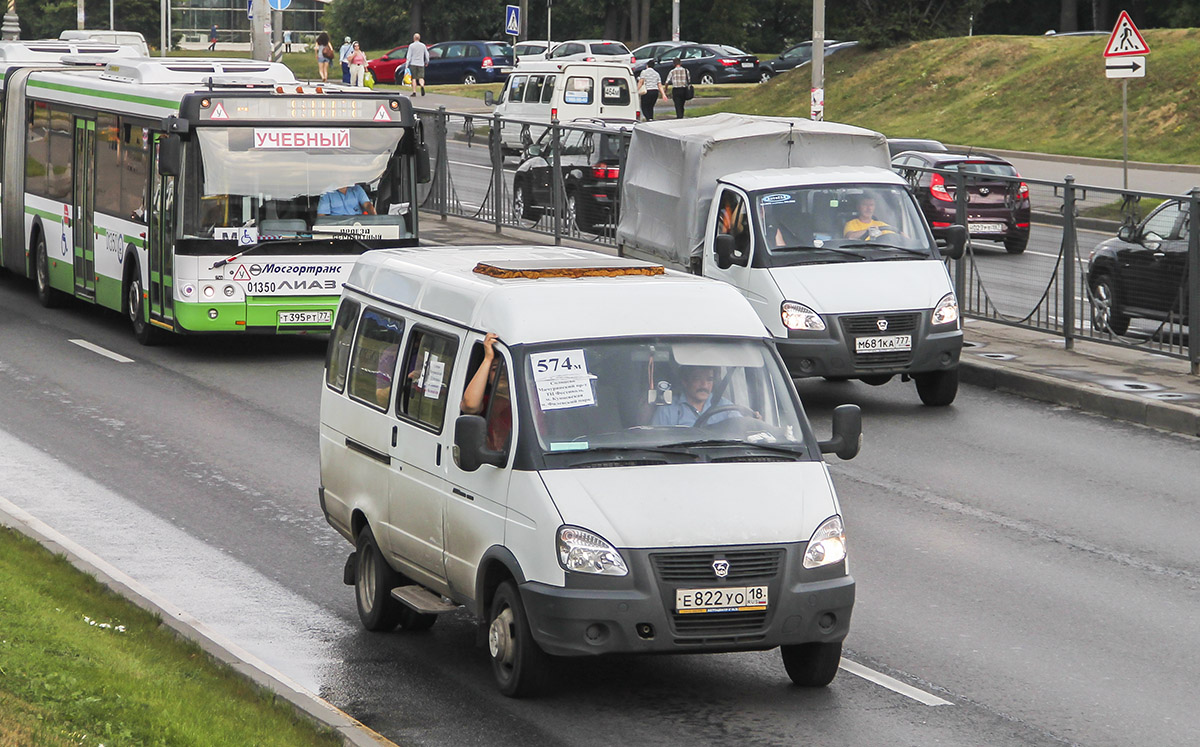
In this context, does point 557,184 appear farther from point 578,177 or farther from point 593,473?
point 593,473

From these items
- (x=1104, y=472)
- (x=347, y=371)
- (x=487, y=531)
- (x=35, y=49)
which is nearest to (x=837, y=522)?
(x=487, y=531)

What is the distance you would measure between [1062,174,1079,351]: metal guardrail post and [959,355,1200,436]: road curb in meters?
1.16

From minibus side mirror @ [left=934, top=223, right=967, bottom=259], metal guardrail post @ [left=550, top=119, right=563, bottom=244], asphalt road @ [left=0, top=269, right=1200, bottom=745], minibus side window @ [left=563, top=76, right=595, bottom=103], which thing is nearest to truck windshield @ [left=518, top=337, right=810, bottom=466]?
Result: asphalt road @ [left=0, top=269, right=1200, bottom=745]

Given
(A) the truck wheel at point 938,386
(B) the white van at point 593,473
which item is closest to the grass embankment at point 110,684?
(B) the white van at point 593,473

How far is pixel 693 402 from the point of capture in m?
8.03

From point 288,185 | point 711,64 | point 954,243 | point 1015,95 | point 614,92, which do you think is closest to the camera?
point 954,243

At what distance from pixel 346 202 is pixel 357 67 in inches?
1338

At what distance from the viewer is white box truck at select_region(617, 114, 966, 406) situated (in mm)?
15492

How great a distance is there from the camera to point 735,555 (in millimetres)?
7395

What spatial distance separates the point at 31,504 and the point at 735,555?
251 inches

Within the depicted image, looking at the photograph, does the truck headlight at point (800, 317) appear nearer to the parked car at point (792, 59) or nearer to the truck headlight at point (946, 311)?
the truck headlight at point (946, 311)

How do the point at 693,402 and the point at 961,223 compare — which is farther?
the point at 961,223

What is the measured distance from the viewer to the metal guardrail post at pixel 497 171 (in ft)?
90.6

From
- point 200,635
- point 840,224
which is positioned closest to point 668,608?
point 200,635
